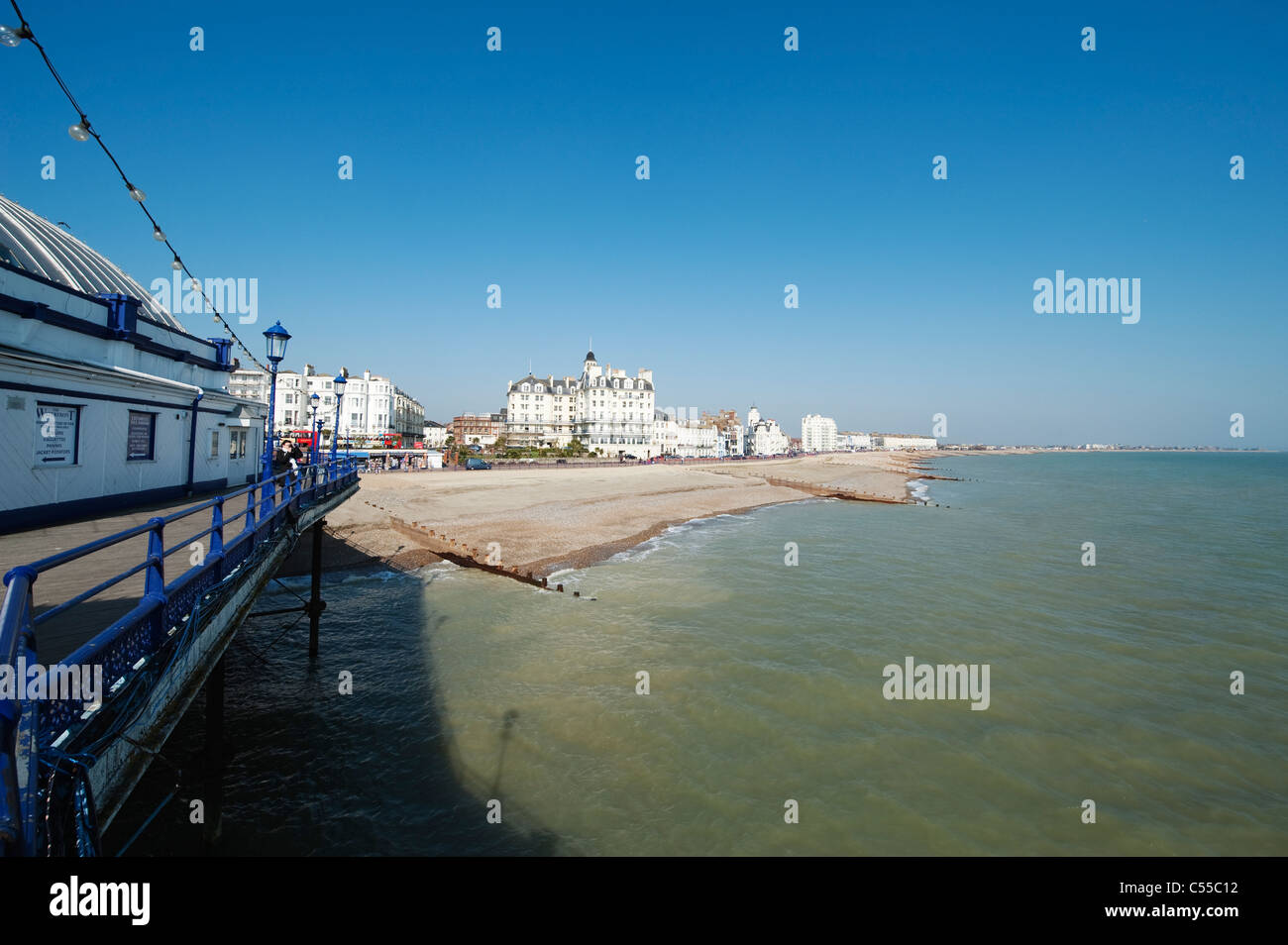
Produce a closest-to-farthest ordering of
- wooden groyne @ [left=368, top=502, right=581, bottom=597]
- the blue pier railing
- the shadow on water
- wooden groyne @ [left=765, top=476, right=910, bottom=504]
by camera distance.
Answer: the blue pier railing → the shadow on water → wooden groyne @ [left=368, top=502, right=581, bottom=597] → wooden groyne @ [left=765, top=476, right=910, bottom=504]

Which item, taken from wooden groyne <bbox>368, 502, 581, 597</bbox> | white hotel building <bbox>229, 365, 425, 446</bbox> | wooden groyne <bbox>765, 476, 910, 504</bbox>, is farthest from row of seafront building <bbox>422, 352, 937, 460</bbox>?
wooden groyne <bbox>368, 502, 581, 597</bbox>

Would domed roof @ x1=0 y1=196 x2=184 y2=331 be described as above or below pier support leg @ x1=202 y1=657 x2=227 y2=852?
above

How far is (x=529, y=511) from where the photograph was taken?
39219 millimetres

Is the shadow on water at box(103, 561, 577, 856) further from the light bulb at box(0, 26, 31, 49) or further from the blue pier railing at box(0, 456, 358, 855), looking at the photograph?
the light bulb at box(0, 26, 31, 49)

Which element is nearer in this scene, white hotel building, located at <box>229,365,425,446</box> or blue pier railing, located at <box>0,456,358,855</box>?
blue pier railing, located at <box>0,456,358,855</box>

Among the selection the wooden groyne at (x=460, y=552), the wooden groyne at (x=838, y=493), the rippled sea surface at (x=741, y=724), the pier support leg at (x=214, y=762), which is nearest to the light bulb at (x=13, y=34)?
the pier support leg at (x=214, y=762)

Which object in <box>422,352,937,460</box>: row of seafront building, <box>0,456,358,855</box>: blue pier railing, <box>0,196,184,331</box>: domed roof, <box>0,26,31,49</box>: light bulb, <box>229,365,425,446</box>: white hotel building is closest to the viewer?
<box>0,456,358,855</box>: blue pier railing

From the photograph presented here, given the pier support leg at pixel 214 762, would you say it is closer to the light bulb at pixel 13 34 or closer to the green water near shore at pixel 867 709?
the green water near shore at pixel 867 709

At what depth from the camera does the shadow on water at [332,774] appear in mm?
Result: 8141

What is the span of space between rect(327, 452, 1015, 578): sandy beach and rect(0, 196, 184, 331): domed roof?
13128 mm

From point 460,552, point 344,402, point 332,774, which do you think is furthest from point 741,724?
point 344,402

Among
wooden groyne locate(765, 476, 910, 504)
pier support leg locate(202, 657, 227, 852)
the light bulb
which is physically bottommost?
pier support leg locate(202, 657, 227, 852)

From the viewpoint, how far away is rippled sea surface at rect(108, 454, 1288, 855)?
8539 millimetres

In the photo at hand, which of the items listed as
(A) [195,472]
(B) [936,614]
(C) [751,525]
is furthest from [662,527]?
(A) [195,472]
